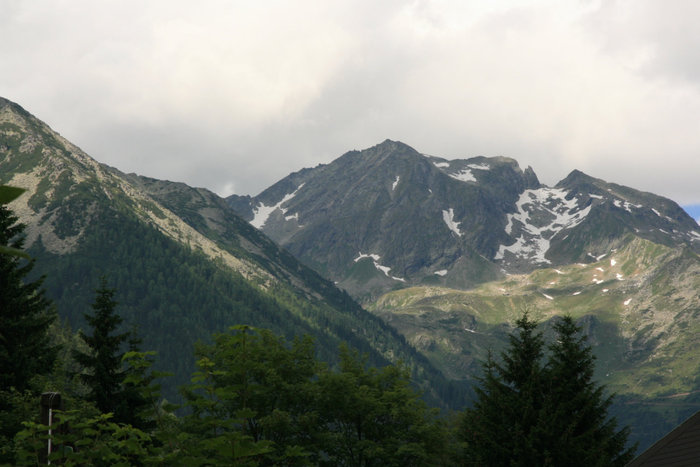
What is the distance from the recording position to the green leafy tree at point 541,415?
31.9m

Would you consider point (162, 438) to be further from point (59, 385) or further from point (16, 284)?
point (59, 385)

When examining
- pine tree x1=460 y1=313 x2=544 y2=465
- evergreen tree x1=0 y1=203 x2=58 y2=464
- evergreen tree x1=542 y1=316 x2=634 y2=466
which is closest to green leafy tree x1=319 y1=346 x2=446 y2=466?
pine tree x1=460 y1=313 x2=544 y2=465

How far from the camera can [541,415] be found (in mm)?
31141

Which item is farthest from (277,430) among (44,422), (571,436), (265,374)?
(44,422)

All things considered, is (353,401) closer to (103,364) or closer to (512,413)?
(512,413)

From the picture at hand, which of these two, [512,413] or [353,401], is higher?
[512,413]

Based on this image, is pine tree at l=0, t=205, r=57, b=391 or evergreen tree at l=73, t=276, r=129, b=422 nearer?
pine tree at l=0, t=205, r=57, b=391

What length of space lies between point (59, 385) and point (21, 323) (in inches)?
356

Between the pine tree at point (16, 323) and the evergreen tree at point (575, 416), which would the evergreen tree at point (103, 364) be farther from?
the evergreen tree at point (575, 416)

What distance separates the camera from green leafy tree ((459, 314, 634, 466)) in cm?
3186

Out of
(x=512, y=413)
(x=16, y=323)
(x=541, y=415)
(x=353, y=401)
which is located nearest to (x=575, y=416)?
(x=512, y=413)

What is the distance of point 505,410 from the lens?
111 ft

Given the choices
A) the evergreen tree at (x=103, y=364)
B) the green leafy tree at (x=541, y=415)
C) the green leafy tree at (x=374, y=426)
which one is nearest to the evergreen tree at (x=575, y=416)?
the green leafy tree at (x=541, y=415)

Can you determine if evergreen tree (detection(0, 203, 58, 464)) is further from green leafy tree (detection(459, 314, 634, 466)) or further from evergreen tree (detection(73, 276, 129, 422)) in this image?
green leafy tree (detection(459, 314, 634, 466))
